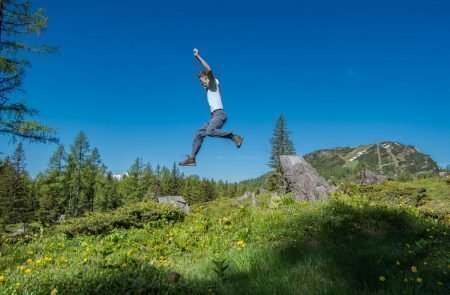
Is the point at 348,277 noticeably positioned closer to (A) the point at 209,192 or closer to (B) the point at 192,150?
(B) the point at 192,150

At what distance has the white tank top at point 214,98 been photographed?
8.39m

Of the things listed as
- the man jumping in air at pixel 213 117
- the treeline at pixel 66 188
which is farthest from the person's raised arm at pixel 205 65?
the treeline at pixel 66 188

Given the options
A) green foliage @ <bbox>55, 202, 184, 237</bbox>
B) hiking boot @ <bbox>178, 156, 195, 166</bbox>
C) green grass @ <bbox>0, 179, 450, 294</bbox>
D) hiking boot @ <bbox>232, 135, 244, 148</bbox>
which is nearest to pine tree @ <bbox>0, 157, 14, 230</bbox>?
green foliage @ <bbox>55, 202, 184, 237</bbox>

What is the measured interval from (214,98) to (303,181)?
5.48 metres

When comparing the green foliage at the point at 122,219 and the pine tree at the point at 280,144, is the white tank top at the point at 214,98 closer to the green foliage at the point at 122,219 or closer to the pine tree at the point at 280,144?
the green foliage at the point at 122,219

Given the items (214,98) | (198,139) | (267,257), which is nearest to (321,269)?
(267,257)

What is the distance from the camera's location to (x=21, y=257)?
21.9 ft

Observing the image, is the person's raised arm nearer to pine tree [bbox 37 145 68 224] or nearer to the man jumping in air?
the man jumping in air

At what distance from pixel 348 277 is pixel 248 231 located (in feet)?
10.8

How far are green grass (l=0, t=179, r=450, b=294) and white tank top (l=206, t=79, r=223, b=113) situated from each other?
276cm

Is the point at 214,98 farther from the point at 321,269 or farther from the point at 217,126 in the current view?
the point at 321,269

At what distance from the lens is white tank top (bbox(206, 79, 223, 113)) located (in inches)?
330

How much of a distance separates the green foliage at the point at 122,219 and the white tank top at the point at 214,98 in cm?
404

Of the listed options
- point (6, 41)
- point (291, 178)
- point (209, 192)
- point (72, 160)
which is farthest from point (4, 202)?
point (209, 192)
